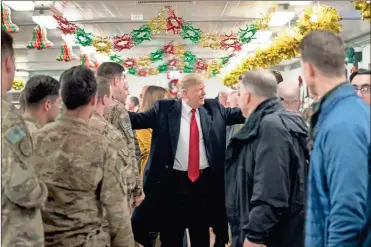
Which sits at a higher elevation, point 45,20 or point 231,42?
point 45,20

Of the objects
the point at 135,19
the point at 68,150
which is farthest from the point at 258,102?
the point at 135,19

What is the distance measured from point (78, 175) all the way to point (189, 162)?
1.58 meters

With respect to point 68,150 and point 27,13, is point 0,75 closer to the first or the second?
point 68,150

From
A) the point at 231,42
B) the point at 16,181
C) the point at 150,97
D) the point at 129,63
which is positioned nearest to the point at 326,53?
the point at 16,181

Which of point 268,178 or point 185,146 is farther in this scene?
point 185,146

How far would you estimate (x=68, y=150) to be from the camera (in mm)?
2285

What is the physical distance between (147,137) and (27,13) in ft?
23.3

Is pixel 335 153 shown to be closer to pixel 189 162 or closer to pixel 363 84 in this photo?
pixel 363 84

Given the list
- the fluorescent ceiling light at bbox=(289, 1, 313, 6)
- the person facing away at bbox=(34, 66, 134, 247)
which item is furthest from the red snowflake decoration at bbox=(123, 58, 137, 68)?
the person facing away at bbox=(34, 66, 134, 247)

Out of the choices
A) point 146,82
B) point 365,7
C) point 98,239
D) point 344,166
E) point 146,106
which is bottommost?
point 98,239

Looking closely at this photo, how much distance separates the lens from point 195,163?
3.75 meters

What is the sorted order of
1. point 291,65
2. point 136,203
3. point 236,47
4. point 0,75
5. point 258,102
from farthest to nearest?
point 291,65 → point 236,47 → point 136,203 → point 258,102 → point 0,75

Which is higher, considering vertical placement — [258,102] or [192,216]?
[258,102]

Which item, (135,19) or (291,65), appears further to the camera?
(291,65)
